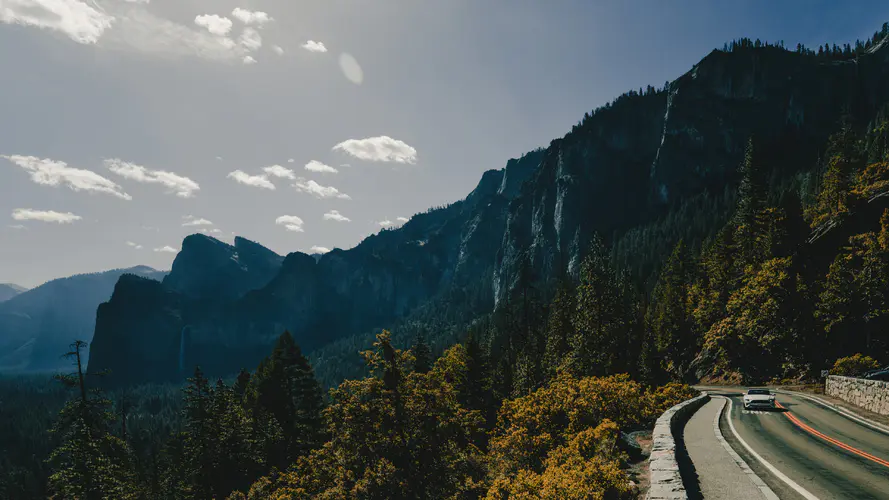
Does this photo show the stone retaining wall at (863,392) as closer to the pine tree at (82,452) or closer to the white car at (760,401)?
the white car at (760,401)

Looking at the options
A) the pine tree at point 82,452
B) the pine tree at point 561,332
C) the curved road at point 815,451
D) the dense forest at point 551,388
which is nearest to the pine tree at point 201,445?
the dense forest at point 551,388

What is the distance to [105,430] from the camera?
26359mm

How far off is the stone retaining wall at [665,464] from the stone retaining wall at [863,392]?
10.00m

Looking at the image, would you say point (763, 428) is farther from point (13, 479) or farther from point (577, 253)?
point (577, 253)

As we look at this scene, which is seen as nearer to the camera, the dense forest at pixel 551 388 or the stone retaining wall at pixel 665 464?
the stone retaining wall at pixel 665 464

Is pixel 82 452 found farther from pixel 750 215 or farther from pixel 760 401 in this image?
pixel 750 215

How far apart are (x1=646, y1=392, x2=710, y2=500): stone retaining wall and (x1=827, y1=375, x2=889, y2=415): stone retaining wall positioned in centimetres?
1000

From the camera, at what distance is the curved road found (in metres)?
9.70

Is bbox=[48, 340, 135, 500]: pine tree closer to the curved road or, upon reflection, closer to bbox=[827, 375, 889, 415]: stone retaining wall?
the curved road

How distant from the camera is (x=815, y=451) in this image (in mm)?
12969

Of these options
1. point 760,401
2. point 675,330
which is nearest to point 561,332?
point 675,330

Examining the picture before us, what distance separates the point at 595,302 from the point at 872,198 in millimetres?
28083

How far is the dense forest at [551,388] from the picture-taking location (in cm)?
1566

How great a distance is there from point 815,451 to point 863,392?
487 inches
